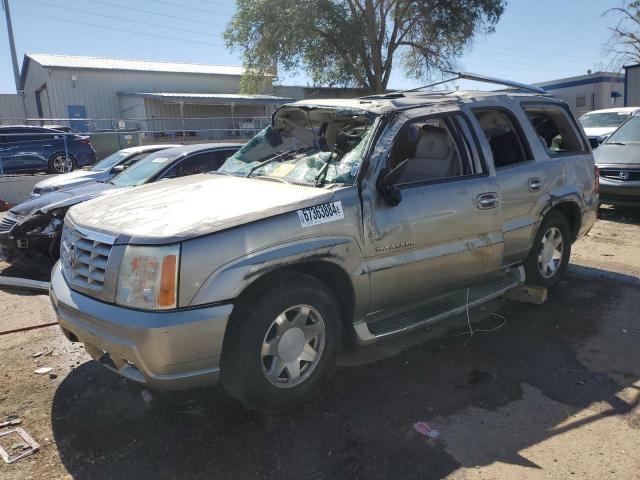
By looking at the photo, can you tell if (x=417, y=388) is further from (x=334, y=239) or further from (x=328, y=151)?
(x=328, y=151)

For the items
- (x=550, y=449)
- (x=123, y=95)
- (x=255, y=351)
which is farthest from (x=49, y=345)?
(x=123, y=95)

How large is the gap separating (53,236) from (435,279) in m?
4.50

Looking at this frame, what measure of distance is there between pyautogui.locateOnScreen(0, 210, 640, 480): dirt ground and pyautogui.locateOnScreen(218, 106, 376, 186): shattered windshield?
1.46 meters

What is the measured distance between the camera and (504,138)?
4766mm

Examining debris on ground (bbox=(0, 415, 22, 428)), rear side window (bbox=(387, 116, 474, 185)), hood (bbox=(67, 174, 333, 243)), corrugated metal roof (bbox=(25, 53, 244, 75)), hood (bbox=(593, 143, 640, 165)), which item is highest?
corrugated metal roof (bbox=(25, 53, 244, 75))

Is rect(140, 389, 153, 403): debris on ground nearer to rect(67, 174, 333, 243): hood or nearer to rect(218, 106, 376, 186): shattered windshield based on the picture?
rect(67, 174, 333, 243): hood

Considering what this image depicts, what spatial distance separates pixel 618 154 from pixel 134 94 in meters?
27.3

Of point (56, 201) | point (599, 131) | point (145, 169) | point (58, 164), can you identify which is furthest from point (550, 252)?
point (58, 164)

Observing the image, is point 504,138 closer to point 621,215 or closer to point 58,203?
point 58,203

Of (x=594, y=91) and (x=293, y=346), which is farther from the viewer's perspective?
(x=594, y=91)

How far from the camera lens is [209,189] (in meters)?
3.61

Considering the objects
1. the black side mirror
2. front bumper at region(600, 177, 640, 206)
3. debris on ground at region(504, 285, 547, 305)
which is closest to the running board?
debris on ground at region(504, 285, 547, 305)

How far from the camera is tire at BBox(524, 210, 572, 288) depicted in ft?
16.1

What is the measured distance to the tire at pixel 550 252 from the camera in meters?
4.92
